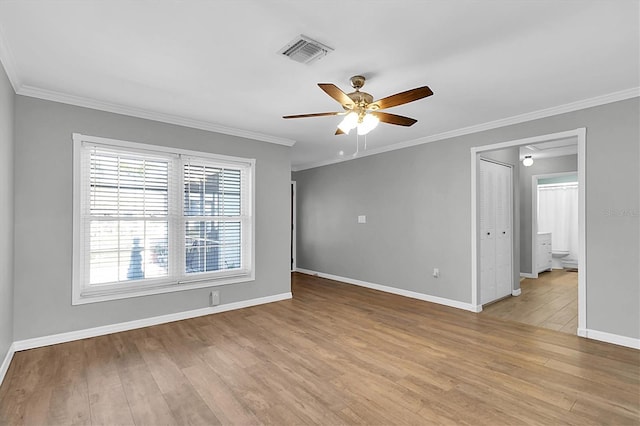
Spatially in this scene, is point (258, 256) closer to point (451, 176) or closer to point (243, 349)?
point (243, 349)

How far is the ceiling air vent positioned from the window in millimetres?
2274

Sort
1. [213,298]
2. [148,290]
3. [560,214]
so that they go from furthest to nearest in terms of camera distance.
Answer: [560,214] < [213,298] < [148,290]

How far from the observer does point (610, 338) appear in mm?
3309

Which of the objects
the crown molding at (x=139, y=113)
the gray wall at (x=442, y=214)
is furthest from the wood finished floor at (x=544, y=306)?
the crown molding at (x=139, y=113)

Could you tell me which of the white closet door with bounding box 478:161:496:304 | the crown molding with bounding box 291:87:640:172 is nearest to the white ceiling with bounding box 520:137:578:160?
the white closet door with bounding box 478:161:496:304

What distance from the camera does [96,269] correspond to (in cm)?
352

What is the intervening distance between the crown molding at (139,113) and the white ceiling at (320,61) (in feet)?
0.06

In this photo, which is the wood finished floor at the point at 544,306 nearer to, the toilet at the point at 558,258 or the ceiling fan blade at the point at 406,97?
the toilet at the point at 558,258

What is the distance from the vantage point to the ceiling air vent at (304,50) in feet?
7.51

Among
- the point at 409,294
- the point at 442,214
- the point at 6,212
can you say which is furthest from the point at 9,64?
the point at 409,294

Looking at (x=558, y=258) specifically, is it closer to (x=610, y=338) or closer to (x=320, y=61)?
(x=610, y=338)

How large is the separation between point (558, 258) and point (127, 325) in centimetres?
916

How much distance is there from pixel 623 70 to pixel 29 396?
210 inches

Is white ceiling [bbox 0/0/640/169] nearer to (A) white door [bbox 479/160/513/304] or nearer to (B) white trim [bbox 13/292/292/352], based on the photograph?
(A) white door [bbox 479/160/513/304]
